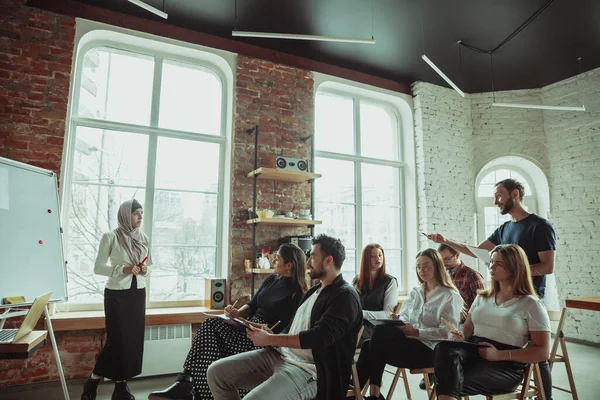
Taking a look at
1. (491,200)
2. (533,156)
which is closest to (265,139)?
(491,200)

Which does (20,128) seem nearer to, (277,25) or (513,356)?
(277,25)

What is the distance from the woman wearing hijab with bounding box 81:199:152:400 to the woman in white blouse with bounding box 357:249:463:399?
6.02 feet

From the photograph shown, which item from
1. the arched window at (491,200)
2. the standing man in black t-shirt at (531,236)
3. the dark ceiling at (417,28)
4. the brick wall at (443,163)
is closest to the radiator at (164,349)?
the standing man in black t-shirt at (531,236)

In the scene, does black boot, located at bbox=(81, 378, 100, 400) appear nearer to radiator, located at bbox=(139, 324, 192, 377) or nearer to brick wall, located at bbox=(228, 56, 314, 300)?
radiator, located at bbox=(139, 324, 192, 377)

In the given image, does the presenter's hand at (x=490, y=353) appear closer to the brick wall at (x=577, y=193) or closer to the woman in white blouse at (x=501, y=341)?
the woman in white blouse at (x=501, y=341)

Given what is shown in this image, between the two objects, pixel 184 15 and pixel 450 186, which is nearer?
pixel 184 15

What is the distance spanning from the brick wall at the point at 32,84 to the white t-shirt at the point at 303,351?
9.31ft

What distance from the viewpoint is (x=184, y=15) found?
439cm

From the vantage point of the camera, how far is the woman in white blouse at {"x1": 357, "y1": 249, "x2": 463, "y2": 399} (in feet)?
8.78

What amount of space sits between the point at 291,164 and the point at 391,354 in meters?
2.49

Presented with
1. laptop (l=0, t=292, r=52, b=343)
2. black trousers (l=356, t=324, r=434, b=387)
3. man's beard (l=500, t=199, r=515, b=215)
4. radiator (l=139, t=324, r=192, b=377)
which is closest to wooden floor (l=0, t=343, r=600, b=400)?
radiator (l=139, t=324, r=192, b=377)

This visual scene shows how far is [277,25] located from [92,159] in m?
2.46

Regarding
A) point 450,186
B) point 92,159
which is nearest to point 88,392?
point 92,159

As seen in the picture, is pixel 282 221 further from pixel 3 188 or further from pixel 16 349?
pixel 16 349
